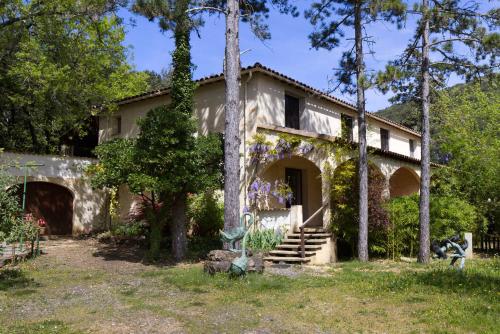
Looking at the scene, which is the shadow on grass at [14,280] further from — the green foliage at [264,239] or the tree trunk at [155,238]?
the green foliage at [264,239]

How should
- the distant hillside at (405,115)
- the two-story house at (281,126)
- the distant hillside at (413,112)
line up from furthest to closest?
the distant hillside at (405,115)
the distant hillside at (413,112)
the two-story house at (281,126)

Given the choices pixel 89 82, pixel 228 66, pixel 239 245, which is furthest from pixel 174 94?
pixel 89 82

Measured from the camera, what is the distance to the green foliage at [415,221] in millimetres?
14492

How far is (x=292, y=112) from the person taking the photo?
1661cm

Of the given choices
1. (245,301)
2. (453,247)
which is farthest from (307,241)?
(245,301)

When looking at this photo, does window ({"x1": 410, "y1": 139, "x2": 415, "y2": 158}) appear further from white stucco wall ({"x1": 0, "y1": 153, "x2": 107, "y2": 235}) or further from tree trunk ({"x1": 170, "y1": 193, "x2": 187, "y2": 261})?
tree trunk ({"x1": 170, "y1": 193, "x2": 187, "y2": 261})

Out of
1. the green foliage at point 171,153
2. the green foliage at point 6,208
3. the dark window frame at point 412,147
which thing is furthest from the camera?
the dark window frame at point 412,147

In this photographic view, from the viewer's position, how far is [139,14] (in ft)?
41.7

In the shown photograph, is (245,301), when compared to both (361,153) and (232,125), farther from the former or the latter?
(361,153)

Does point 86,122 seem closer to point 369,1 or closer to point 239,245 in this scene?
point 239,245

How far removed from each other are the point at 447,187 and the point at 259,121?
9.57 metres

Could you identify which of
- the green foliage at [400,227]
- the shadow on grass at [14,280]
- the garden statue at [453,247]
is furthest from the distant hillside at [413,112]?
the shadow on grass at [14,280]

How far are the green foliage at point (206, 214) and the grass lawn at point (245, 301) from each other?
4048 millimetres

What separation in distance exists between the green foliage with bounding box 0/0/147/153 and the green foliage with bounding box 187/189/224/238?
21.8 ft
